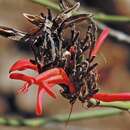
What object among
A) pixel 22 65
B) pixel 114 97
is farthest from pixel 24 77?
pixel 114 97

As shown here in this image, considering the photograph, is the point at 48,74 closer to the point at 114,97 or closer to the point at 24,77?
the point at 24,77

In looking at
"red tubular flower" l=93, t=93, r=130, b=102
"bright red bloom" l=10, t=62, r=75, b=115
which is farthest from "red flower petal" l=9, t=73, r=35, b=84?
"red tubular flower" l=93, t=93, r=130, b=102

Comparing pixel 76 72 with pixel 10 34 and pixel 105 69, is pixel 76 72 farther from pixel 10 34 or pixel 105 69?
pixel 105 69

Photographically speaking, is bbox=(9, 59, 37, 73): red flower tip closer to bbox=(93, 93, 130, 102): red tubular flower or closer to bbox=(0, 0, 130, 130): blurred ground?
bbox=(93, 93, 130, 102): red tubular flower

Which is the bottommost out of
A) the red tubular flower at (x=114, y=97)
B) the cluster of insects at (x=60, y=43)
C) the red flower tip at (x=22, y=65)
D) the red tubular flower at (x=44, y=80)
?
the red tubular flower at (x=114, y=97)

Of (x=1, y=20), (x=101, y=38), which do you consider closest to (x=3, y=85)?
(x=1, y=20)

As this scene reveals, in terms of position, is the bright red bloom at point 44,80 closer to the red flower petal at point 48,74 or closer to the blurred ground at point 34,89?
the red flower petal at point 48,74

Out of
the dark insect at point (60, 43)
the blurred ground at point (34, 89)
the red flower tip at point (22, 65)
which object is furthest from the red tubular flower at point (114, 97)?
the blurred ground at point (34, 89)
